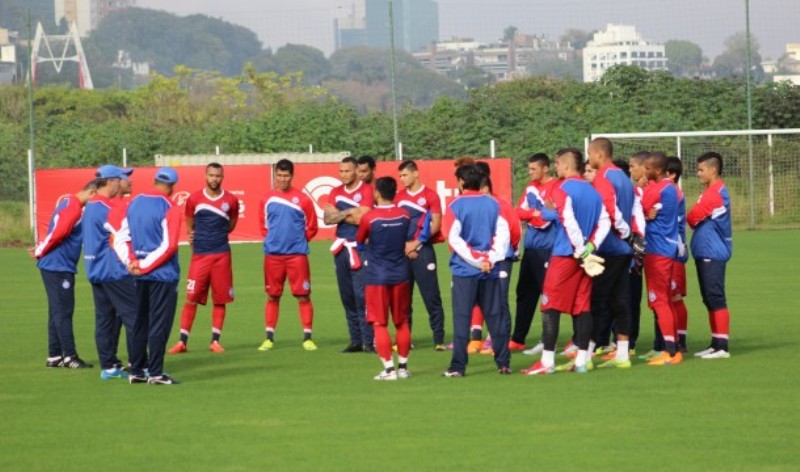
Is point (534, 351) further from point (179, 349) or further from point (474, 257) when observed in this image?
point (179, 349)

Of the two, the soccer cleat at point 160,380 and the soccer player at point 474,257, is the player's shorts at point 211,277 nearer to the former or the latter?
the soccer cleat at point 160,380

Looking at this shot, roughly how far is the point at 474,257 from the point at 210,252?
380 centimetres

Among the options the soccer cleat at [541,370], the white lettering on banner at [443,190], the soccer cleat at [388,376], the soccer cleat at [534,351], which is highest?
the white lettering on banner at [443,190]

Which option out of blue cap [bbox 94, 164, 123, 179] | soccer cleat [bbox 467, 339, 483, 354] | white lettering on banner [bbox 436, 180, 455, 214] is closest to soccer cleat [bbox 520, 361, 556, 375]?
soccer cleat [bbox 467, 339, 483, 354]

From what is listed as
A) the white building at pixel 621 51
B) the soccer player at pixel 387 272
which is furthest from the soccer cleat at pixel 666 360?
the white building at pixel 621 51

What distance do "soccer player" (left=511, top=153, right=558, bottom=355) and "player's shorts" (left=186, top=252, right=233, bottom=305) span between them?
310 centimetres

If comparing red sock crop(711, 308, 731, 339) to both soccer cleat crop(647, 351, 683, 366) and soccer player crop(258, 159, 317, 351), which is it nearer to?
soccer cleat crop(647, 351, 683, 366)

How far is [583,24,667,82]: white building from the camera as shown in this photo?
196 ft

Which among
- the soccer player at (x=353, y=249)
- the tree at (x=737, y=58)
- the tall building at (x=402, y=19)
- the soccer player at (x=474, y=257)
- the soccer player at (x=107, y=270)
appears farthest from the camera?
the tall building at (x=402, y=19)

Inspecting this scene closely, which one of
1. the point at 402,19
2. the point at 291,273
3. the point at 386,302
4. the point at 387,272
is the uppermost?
the point at 402,19

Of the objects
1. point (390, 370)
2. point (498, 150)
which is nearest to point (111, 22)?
point (498, 150)

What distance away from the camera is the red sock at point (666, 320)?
13703mm

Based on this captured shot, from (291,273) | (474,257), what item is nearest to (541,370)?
(474,257)

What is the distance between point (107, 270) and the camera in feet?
44.0
